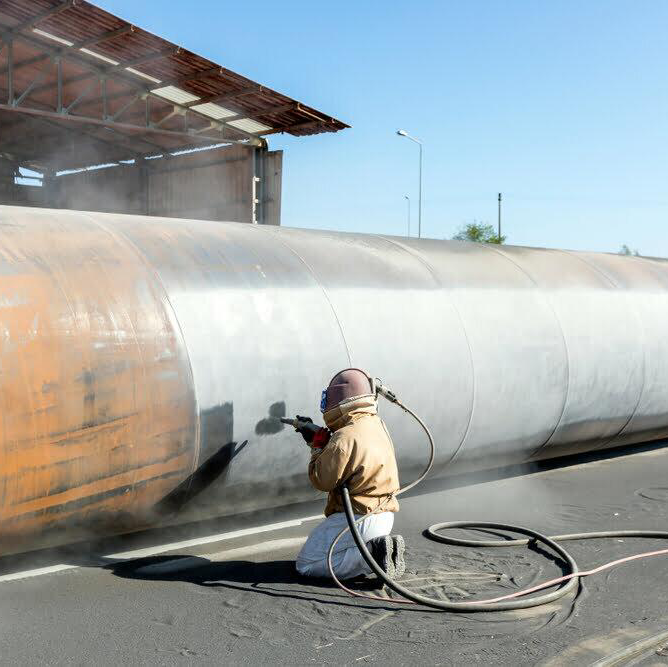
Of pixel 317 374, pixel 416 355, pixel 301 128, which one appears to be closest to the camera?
pixel 317 374

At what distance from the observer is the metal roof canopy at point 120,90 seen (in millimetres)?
14758

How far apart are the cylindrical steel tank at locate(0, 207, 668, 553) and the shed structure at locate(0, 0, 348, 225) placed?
9.34 metres

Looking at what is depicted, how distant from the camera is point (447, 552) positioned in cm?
577

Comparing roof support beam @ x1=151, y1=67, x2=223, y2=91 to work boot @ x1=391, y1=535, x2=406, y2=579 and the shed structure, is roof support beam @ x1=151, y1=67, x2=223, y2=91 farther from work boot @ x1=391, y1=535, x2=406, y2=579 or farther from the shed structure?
work boot @ x1=391, y1=535, x2=406, y2=579

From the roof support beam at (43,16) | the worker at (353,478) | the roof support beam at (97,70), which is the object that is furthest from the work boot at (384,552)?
the roof support beam at (97,70)

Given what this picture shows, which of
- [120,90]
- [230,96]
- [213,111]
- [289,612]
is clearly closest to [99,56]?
[120,90]

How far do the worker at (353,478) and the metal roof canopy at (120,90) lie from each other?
11563mm

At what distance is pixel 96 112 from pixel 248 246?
13.6 metres

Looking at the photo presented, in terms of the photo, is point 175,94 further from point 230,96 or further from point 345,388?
point 345,388

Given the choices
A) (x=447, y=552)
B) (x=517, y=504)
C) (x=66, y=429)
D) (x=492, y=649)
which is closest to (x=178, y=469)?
(x=66, y=429)

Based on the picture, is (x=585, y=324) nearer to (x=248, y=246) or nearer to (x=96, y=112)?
(x=248, y=246)

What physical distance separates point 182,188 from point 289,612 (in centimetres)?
1672

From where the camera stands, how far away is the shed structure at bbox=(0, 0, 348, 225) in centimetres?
1515

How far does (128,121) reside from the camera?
18.8 m
